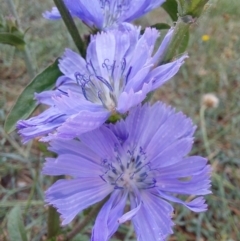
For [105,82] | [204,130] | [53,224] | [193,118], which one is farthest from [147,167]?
[193,118]

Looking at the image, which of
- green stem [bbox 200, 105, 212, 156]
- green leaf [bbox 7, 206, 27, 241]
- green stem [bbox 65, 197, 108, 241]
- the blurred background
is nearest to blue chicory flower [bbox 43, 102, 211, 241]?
green stem [bbox 65, 197, 108, 241]

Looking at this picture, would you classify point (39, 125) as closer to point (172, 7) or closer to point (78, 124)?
point (78, 124)

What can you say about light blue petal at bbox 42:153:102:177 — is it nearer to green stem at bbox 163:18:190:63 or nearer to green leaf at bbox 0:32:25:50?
green stem at bbox 163:18:190:63

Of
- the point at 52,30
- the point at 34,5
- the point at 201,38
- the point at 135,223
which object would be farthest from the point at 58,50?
the point at 135,223

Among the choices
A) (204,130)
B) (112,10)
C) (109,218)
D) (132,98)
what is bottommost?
(204,130)

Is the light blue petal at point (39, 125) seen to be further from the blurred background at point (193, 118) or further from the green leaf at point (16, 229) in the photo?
the blurred background at point (193, 118)

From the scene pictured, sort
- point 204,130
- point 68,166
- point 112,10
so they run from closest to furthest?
point 68,166, point 112,10, point 204,130

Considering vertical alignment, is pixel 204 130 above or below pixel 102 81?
below
